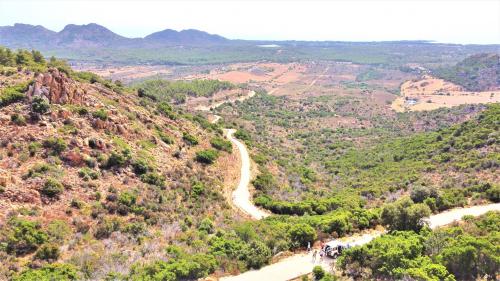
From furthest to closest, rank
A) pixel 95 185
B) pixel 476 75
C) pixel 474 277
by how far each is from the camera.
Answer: pixel 476 75 → pixel 95 185 → pixel 474 277

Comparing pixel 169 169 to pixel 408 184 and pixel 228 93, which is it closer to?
pixel 408 184

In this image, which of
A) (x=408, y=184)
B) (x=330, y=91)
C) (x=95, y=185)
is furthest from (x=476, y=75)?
(x=95, y=185)

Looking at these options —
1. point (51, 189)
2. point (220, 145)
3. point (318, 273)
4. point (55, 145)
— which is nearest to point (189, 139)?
point (220, 145)

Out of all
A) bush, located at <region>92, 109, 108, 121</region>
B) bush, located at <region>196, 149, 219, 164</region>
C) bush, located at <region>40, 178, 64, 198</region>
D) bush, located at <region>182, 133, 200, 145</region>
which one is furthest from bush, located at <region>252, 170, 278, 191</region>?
bush, located at <region>40, 178, 64, 198</region>

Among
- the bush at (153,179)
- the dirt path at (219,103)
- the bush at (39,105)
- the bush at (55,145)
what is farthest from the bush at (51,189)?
the dirt path at (219,103)

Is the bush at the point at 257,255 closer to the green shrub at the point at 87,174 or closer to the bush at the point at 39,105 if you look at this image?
the green shrub at the point at 87,174
